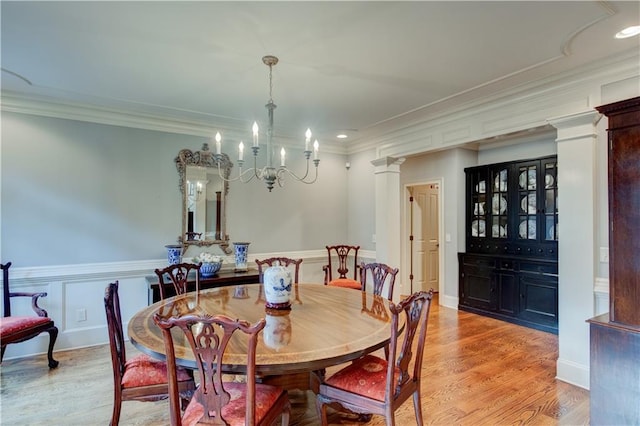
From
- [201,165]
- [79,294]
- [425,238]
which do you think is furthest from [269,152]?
[425,238]

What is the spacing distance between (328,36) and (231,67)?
0.91m

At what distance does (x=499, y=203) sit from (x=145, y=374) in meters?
4.80

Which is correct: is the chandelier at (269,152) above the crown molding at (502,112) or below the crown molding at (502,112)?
below

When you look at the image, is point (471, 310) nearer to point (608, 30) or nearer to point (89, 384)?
point (608, 30)

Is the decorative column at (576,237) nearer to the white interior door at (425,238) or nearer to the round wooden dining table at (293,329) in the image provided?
the round wooden dining table at (293,329)

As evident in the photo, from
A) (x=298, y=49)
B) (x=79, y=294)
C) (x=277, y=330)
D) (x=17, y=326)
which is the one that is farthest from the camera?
(x=79, y=294)

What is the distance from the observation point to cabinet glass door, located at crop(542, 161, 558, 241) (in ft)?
14.3

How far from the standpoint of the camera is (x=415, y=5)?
2.01 m

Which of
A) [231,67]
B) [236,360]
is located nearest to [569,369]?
[236,360]

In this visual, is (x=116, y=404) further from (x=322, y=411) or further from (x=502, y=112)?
(x=502, y=112)

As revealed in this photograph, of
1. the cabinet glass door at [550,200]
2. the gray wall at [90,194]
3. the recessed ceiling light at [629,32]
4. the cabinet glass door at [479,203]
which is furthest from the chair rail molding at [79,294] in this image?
the cabinet glass door at [550,200]

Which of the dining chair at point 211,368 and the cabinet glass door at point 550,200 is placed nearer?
the dining chair at point 211,368

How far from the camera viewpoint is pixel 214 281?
→ 153 inches

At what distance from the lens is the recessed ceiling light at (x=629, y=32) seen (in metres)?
2.27
